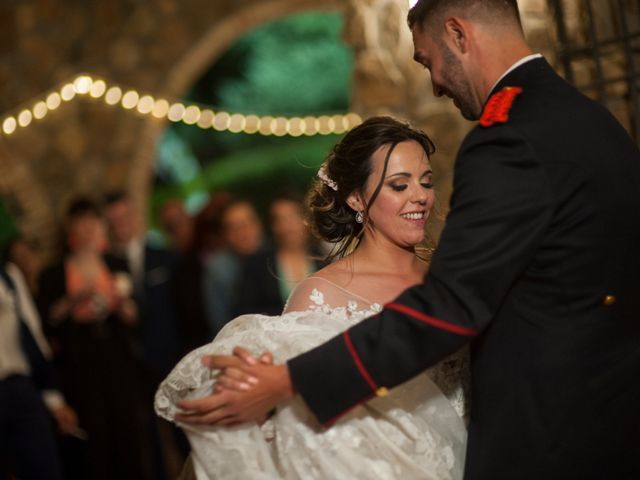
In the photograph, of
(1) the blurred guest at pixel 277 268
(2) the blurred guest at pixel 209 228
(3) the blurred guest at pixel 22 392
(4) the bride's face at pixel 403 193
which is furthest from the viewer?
(2) the blurred guest at pixel 209 228

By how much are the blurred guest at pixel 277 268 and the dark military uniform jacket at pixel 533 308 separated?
10.4ft

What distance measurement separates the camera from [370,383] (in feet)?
7.73

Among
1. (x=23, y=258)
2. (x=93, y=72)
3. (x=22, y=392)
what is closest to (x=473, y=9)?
(x=22, y=392)

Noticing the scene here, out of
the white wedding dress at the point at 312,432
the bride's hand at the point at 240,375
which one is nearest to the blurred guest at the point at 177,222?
the white wedding dress at the point at 312,432

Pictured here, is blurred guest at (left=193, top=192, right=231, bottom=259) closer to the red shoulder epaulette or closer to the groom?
the groom

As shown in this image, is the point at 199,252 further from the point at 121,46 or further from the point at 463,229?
the point at 463,229

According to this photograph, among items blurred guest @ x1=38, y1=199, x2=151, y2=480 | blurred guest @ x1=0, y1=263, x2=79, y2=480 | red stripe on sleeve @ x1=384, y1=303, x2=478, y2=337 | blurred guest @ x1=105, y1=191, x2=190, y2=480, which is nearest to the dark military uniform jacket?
red stripe on sleeve @ x1=384, y1=303, x2=478, y2=337

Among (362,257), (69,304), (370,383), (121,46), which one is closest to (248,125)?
(121,46)

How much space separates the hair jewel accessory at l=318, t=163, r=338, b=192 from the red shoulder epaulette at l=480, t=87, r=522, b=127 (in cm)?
82

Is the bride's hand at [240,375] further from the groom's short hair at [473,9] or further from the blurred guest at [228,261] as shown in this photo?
the blurred guest at [228,261]

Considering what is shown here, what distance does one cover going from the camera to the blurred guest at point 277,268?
5.59 metres

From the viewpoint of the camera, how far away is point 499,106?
2.39 metres

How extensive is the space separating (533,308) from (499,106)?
1.49ft

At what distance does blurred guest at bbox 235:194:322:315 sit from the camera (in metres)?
5.59
